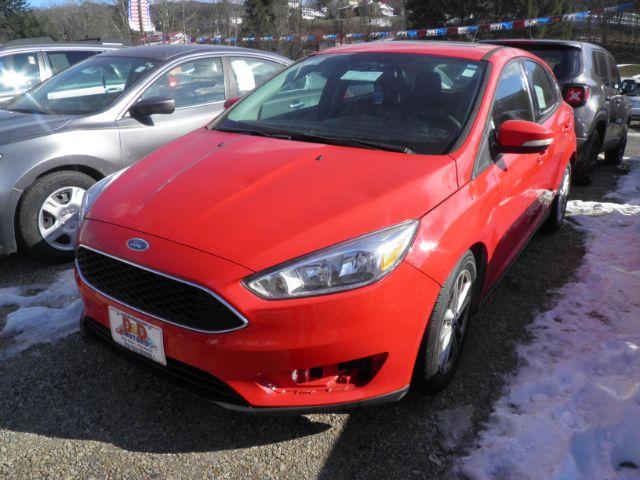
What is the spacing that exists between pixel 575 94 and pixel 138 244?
538 centimetres

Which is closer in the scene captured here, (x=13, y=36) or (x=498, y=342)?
(x=498, y=342)

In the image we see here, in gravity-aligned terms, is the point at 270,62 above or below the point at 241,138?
above

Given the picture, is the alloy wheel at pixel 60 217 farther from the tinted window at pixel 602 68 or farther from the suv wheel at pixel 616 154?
the suv wheel at pixel 616 154

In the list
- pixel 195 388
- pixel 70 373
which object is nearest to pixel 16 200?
pixel 70 373

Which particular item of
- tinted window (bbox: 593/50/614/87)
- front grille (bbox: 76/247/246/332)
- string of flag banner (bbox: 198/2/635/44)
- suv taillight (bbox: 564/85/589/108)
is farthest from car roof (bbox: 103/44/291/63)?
string of flag banner (bbox: 198/2/635/44)

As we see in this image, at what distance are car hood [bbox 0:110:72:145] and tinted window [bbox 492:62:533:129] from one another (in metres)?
3.07

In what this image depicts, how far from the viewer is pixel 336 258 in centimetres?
197

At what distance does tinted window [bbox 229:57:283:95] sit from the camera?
5180 mm

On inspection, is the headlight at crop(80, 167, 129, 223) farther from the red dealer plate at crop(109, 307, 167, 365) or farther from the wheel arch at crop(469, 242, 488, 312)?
the wheel arch at crop(469, 242, 488, 312)

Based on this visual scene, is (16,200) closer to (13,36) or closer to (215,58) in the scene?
(215,58)

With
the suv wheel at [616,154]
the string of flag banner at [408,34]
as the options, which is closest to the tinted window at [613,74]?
the suv wheel at [616,154]

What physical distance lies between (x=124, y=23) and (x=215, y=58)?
1549 cm

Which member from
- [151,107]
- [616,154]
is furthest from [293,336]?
[616,154]

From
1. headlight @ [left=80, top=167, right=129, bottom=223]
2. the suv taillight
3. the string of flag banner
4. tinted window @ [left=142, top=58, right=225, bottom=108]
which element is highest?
the string of flag banner
